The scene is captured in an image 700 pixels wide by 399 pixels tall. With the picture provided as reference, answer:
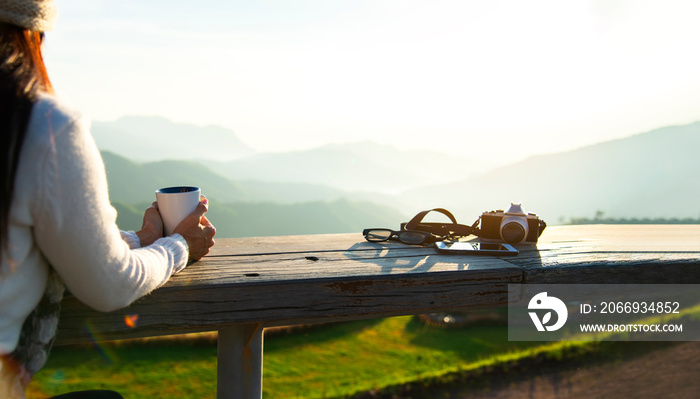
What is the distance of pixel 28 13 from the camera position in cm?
119

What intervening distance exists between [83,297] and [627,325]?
6.60 m

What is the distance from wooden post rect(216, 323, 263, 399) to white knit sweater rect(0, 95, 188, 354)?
2.03ft

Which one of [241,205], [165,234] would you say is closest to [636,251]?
[165,234]

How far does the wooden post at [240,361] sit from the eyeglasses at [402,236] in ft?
3.10

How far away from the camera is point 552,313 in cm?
231

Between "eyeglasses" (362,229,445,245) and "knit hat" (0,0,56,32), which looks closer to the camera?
"knit hat" (0,0,56,32)

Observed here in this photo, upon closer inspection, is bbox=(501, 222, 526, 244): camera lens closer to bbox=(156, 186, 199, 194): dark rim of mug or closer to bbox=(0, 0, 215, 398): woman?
bbox=(156, 186, 199, 194): dark rim of mug

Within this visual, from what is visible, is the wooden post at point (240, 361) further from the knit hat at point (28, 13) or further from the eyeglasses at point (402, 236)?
the knit hat at point (28, 13)

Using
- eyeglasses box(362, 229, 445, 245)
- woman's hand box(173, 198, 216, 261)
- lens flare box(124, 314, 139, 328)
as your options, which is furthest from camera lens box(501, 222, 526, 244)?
lens flare box(124, 314, 139, 328)

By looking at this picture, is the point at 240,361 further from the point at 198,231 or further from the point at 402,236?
the point at 402,236

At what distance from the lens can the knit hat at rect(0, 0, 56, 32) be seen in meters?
1.16

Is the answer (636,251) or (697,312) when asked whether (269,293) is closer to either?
(636,251)

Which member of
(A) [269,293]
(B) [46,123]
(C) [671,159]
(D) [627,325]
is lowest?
(D) [627,325]

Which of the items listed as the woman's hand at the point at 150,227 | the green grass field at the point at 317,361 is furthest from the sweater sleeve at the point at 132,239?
the green grass field at the point at 317,361
